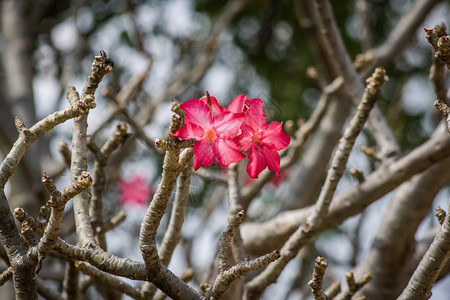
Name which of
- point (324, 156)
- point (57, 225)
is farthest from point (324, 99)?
point (57, 225)

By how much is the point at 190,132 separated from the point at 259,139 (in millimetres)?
199

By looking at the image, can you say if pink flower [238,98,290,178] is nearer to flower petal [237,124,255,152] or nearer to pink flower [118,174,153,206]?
flower petal [237,124,255,152]

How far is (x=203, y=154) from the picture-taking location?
1.10m

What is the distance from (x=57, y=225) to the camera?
1.04 m

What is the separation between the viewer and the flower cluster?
3.62 feet

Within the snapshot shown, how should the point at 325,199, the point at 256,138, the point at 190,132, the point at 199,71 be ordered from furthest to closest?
1. the point at 199,71
2. the point at 325,199
3. the point at 256,138
4. the point at 190,132

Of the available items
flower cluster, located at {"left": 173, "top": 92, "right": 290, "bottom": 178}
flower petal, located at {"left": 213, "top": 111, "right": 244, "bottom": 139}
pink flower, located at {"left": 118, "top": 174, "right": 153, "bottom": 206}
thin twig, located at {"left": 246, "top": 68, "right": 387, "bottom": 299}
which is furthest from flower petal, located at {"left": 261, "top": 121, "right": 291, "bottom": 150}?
pink flower, located at {"left": 118, "top": 174, "right": 153, "bottom": 206}

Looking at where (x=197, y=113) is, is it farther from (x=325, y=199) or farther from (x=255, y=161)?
(x=325, y=199)

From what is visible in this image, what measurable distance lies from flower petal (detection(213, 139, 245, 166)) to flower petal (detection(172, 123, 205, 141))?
1.6 inches

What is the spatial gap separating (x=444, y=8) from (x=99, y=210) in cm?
321

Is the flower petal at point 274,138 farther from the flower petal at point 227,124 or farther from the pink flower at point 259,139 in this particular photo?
the flower petal at point 227,124

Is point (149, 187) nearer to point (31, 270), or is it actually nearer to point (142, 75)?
point (142, 75)

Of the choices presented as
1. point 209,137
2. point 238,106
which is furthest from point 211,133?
point 238,106

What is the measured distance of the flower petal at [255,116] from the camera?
117 centimetres
